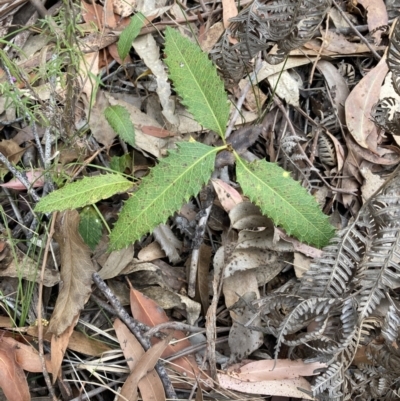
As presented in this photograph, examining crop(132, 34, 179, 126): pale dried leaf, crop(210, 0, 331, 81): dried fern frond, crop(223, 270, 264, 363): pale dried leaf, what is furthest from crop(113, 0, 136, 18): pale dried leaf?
crop(223, 270, 264, 363): pale dried leaf

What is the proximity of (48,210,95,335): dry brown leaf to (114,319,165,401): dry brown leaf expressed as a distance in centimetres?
13

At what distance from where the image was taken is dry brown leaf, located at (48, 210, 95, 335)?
138 centimetres

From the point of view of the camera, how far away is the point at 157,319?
4.76 feet

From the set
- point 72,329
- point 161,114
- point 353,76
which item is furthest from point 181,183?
point 353,76

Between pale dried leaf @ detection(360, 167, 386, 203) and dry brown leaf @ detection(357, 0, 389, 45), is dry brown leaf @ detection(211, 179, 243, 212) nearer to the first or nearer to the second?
pale dried leaf @ detection(360, 167, 386, 203)

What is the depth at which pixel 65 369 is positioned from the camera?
1.40m

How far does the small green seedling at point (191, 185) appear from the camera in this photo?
1346mm

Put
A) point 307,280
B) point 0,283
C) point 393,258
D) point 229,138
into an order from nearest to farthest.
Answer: point 393,258, point 307,280, point 0,283, point 229,138

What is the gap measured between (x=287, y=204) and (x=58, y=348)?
2.53 ft

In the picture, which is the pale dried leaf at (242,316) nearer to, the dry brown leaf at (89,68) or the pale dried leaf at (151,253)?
the pale dried leaf at (151,253)

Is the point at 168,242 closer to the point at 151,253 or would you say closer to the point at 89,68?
the point at 151,253

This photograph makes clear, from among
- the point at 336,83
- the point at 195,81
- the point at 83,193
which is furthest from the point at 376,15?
the point at 83,193

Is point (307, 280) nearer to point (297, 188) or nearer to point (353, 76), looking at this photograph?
point (297, 188)

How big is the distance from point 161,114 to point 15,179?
536 mm
